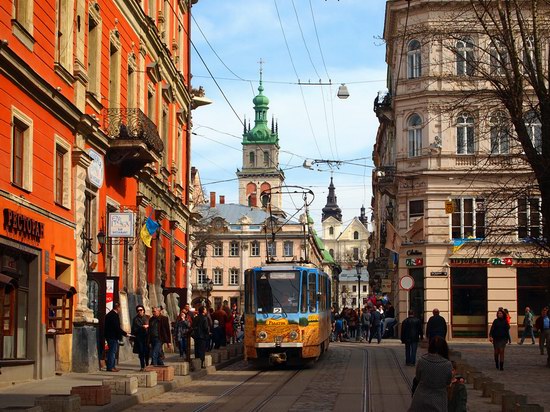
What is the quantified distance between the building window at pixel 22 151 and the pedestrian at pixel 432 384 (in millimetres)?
12734

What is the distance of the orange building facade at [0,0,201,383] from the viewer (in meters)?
22.5

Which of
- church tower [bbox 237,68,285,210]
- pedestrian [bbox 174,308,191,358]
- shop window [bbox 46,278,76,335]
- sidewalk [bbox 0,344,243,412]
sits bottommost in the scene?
sidewalk [bbox 0,344,243,412]

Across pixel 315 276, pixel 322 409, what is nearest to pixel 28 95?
pixel 322 409

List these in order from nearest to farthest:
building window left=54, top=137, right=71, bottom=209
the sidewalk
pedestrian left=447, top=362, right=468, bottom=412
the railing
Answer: pedestrian left=447, top=362, right=468, bottom=412, the sidewalk, building window left=54, top=137, right=71, bottom=209, the railing

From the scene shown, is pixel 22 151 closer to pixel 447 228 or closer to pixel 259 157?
pixel 447 228

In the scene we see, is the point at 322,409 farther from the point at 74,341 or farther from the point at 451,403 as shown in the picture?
the point at 74,341

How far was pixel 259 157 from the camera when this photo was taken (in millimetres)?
197125

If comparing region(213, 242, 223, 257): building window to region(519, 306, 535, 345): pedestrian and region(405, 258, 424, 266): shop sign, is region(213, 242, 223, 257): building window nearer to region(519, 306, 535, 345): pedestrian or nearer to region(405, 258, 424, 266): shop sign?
region(405, 258, 424, 266): shop sign

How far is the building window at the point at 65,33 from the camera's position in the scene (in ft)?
85.6

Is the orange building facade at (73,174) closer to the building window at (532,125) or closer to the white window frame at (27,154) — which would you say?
the white window frame at (27,154)

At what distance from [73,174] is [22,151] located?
388 cm

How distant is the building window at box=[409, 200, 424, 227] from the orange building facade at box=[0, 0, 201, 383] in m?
16.1

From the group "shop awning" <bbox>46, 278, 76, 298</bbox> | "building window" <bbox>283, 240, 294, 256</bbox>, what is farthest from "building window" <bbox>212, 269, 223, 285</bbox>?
"shop awning" <bbox>46, 278, 76, 298</bbox>

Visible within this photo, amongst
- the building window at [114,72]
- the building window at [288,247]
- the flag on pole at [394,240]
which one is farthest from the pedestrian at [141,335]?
the building window at [288,247]
